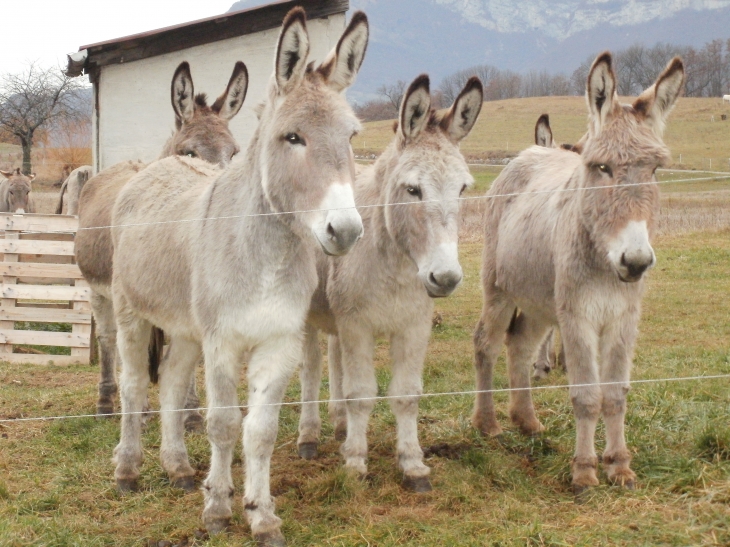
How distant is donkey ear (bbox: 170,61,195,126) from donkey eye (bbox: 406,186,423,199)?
2.85 metres

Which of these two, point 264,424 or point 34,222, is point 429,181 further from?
point 34,222

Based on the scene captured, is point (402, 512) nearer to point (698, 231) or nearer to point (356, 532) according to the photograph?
point (356, 532)

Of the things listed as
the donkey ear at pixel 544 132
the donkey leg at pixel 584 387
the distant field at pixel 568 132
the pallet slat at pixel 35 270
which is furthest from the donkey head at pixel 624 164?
the distant field at pixel 568 132

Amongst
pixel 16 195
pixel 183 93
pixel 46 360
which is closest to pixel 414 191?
pixel 183 93

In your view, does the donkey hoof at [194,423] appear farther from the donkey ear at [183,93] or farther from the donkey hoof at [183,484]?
the donkey ear at [183,93]

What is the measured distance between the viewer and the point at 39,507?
4066 millimetres

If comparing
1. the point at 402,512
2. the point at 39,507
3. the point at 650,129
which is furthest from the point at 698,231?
the point at 39,507

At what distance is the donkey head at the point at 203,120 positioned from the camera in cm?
602

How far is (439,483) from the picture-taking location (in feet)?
14.0

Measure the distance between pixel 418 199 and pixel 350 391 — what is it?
1.21 metres

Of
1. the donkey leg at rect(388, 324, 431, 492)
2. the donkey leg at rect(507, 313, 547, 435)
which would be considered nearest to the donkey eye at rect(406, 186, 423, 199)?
the donkey leg at rect(388, 324, 431, 492)

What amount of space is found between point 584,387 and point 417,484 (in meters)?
1.10

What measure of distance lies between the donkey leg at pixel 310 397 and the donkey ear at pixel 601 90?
7.55 feet

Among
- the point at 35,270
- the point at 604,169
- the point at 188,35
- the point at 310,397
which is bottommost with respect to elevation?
the point at 310,397
